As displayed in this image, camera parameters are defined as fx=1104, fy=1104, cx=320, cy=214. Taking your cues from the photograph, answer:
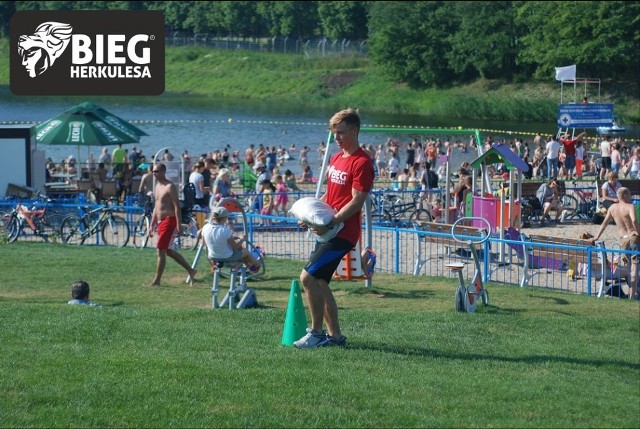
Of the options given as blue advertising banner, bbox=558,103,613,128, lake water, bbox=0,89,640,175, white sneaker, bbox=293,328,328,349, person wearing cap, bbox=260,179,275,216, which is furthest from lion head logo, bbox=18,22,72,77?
white sneaker, bbox=293,328,328,349

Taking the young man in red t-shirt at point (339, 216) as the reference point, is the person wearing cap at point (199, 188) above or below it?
below

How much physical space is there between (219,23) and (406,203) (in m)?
100

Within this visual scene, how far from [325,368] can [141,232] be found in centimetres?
1348

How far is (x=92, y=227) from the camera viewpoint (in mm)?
20797

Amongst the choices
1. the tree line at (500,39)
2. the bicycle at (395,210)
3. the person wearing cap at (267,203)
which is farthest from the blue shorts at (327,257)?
the tree line at (500,39)

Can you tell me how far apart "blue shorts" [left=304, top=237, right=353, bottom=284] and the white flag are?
36.8 metres

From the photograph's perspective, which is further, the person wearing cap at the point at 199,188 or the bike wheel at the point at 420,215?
the bike wheel at the point at 420,215

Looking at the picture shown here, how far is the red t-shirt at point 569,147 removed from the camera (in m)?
35.3

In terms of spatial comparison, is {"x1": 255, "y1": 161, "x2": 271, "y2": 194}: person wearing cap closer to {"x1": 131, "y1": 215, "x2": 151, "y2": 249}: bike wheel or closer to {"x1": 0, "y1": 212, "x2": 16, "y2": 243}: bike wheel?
{"x1": 131, "y1": 215, "x2": 151, "y2": 249}: bike wheel

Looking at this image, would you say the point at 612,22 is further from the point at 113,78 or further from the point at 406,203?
the point at 406,203

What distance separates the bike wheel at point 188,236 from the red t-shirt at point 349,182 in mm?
11813

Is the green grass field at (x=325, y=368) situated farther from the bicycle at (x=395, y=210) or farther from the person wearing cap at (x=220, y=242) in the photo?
the bicycle at (x=395, y=210)

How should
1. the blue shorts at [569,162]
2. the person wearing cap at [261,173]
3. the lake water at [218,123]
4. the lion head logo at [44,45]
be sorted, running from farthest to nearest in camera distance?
1. the lake water at [218,123]
2. the blue shorts at [569,162]
3. the lion head logo at [44,45]
4. the person wearing cap at [261,173]

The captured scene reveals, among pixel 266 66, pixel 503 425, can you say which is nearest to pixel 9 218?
pixel 503 425
